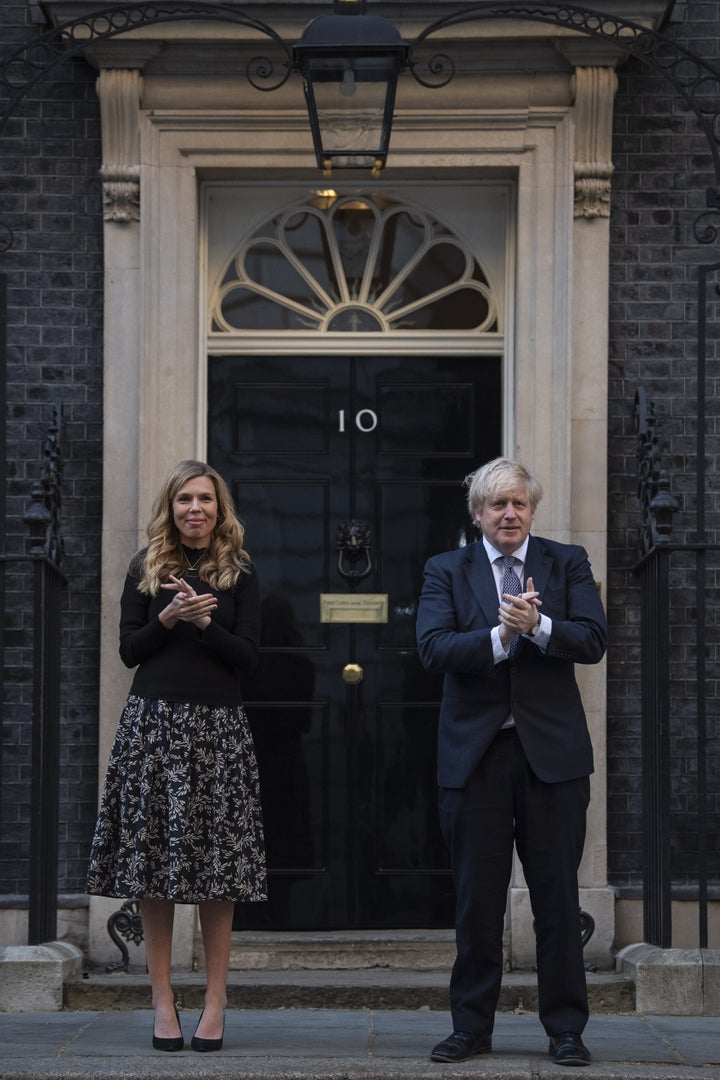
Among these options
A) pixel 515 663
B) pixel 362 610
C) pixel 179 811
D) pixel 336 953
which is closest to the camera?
pixel 515 663

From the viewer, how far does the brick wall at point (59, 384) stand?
316 inches

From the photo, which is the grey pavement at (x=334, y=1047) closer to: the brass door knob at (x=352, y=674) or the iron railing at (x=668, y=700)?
the iron railing at (x=668, y=700)

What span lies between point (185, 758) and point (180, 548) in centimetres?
75

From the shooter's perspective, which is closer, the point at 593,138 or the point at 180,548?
the point at 180,548

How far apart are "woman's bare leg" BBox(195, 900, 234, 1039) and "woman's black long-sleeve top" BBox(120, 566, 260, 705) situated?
27.6 inches

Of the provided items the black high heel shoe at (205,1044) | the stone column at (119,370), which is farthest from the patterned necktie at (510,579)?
the stone column at (119,370)

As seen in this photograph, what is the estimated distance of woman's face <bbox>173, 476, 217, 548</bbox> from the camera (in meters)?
6.23

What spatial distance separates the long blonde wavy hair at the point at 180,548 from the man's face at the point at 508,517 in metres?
0.93

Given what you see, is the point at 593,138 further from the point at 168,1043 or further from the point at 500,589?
the point at 168,1043

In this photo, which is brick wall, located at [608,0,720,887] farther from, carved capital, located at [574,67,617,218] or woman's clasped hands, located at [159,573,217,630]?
woman's clasped hands, located at [159,573,217,630]

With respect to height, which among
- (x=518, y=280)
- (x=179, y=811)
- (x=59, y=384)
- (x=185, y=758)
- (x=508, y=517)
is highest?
(x=518, y=280)

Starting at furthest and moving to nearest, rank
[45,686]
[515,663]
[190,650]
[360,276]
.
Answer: [360,276] < [45,686] < [190,650] < [515,663]

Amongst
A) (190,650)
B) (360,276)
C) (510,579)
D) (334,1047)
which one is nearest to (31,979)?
(334,1047)

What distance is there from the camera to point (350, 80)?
6945mm
